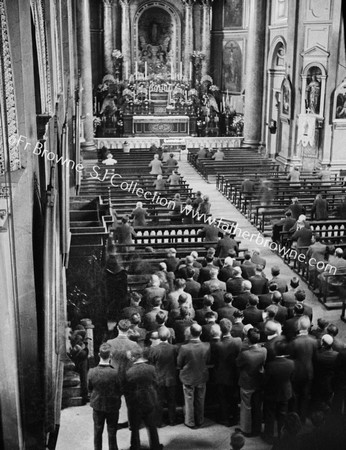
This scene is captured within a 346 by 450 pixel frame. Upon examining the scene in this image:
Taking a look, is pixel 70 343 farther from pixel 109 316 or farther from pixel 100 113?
pixel 100 113

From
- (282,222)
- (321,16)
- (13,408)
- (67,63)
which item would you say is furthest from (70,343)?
(321,16)

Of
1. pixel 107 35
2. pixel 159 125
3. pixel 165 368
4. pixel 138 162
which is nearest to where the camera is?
pixel 165 368

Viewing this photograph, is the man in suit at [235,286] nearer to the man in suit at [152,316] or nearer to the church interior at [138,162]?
the church interior at [138,162]

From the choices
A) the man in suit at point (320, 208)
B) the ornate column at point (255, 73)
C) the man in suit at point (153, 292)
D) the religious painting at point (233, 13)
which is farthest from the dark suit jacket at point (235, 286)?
the religious painting at point (233, 13)

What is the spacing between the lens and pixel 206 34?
3138 centimetres

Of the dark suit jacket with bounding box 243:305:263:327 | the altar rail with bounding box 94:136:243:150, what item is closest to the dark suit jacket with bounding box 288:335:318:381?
the dark suit jacket with bounding box 243:305:263:327

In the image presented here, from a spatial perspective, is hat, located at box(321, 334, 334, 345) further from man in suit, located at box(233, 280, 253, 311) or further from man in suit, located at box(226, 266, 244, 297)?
man in suit, located at box(226, 266, 244, 297)

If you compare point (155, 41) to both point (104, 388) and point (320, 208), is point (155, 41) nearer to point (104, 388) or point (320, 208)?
point (320, 208)

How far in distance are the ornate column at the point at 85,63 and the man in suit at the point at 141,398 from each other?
1859 cm

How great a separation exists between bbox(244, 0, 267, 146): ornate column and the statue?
14.6ft

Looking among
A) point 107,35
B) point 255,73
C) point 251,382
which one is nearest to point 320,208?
point 251,382

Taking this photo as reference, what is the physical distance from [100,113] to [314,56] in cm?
1151

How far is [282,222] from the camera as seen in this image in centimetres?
1423

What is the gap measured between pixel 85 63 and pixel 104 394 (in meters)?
19.8
